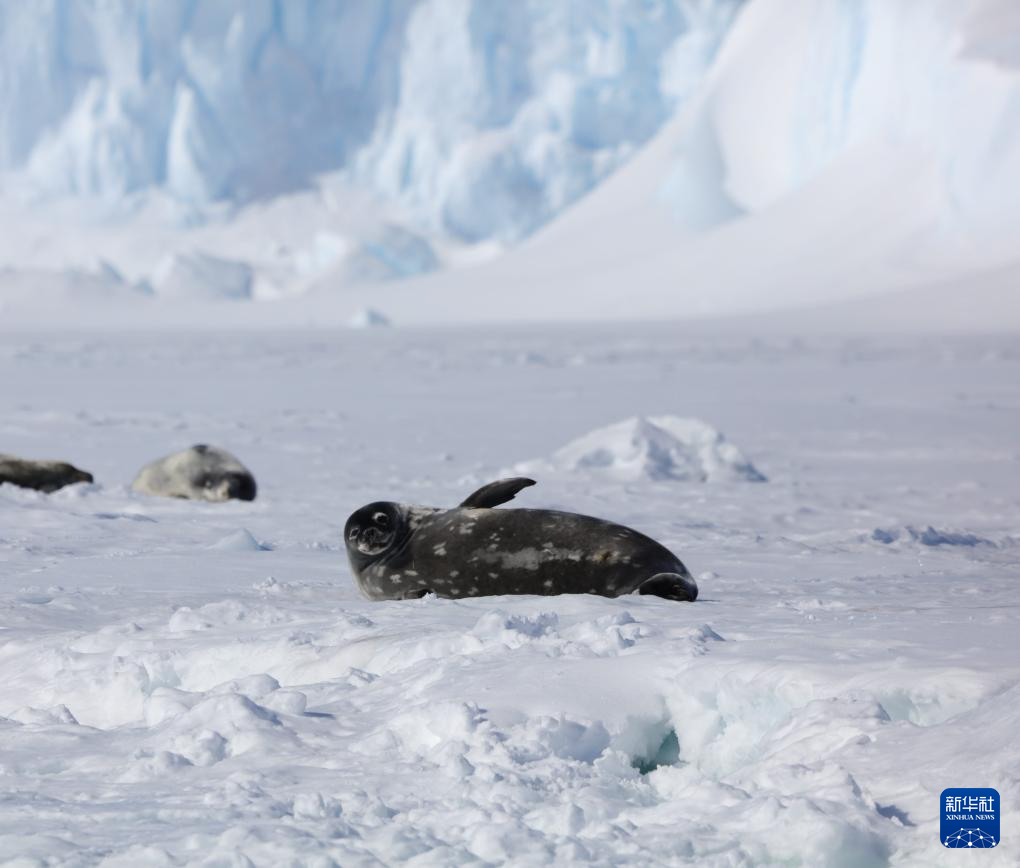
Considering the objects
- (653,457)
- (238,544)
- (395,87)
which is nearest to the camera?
(238,544)

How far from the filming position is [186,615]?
382 centimetres

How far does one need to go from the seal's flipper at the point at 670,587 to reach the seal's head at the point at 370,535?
0.86m

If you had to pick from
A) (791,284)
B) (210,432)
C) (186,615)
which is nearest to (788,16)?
(791,284)

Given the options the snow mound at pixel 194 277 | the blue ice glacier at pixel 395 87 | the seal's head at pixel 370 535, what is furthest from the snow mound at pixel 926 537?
the snow mound at pixel 194 277

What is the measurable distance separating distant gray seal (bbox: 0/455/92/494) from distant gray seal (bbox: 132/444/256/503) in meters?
0.44

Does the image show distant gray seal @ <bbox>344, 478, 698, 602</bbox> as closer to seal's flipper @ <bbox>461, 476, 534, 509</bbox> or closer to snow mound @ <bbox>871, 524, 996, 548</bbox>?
seal's flipper @ <bbox>461, 476, 534, 509</bbox>

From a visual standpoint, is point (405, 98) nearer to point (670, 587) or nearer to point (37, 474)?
point (37, 474)

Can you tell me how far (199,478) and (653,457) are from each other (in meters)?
2.84

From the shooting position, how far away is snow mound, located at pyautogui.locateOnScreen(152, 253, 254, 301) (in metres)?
46.2

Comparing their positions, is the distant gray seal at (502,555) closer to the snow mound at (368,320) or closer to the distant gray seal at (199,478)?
the distant gray seal at (199,478)

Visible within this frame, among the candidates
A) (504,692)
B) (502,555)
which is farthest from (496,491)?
(504,692)

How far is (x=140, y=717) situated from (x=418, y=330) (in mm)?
31848

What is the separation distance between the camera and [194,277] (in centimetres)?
4644

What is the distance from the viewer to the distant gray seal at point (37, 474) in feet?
24.0
